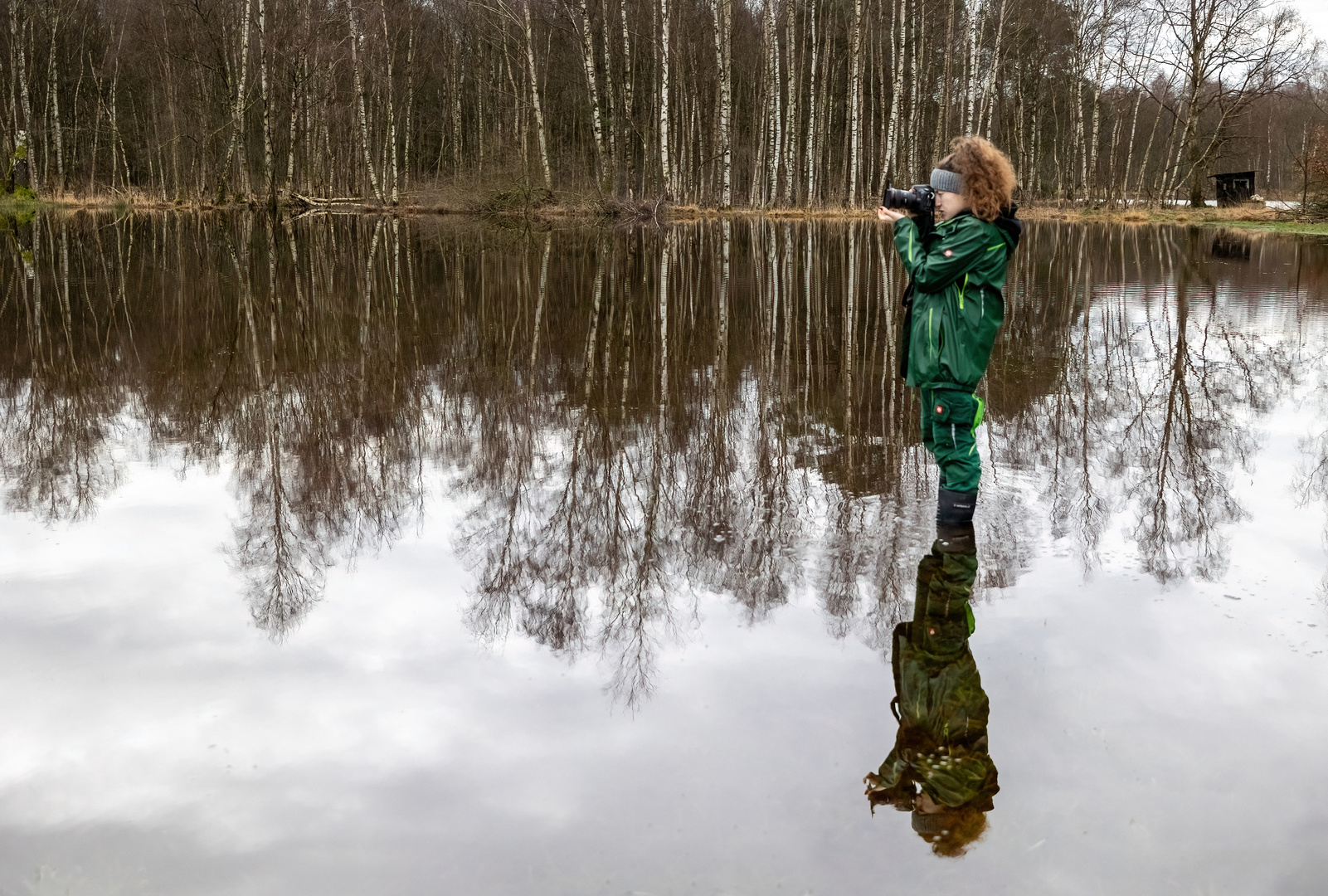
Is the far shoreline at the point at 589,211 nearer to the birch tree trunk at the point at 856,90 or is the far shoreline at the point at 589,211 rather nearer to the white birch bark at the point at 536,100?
the white birch bark at the point at 536,100

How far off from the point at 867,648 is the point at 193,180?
4136cm

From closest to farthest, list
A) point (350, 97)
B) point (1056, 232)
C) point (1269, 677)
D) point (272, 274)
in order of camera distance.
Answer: point (1269, 677) < point (272, 274) < point (1056, 232) < point (350, 97)

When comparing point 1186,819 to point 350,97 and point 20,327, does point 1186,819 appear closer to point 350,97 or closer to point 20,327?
point 20,327

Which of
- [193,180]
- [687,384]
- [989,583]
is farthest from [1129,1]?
[989,583]

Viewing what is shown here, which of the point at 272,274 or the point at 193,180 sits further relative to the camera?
the point at 193,180

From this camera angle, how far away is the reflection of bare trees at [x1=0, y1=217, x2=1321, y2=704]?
5.04m

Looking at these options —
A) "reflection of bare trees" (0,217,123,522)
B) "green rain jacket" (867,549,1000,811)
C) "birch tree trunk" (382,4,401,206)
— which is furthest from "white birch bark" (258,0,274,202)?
"green rain jacket" (867,549,1000,811)

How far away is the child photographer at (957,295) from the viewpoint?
5.01 meters

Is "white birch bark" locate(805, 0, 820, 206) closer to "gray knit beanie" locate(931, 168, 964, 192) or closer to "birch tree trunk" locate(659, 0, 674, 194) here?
"birch tree trunk" locate(659, 0, 674, 194)

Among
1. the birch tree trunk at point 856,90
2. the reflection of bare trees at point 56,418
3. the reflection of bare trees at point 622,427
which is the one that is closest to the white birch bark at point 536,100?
the birch tree trunk at point 856,90

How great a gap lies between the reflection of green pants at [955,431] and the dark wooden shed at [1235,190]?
39381mm

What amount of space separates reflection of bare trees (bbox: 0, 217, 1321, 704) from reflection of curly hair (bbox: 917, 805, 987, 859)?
1217mm

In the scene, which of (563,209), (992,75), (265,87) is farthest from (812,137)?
(265,87)

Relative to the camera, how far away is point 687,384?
880 centimetres
